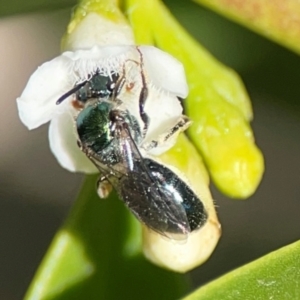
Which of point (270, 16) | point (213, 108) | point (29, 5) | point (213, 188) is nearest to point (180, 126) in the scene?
point (213, 108)

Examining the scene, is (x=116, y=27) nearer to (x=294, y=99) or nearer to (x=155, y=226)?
(x=155, y=226)

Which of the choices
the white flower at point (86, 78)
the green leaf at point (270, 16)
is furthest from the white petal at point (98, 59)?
the green leaf at point (270, 16)

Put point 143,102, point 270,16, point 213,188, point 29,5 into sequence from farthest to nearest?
point 213,188 → point 29,5 → point 143,102 → point 270,16

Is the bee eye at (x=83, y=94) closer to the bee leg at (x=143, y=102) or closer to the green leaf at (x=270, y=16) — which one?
the bee leg at (x=143, y=102)

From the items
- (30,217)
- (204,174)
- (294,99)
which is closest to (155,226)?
(204,174)

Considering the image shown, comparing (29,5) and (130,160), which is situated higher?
(29,5)

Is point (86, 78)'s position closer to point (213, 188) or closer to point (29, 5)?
point (29, 5)
